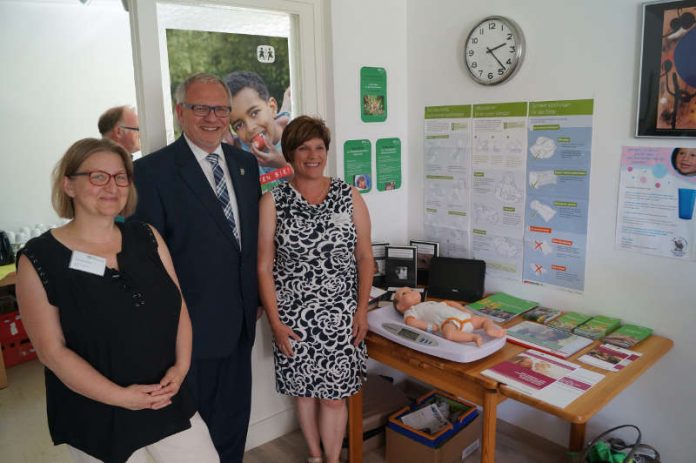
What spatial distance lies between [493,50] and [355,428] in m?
1.83

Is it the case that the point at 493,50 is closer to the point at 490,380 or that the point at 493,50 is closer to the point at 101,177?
the point at 490,380

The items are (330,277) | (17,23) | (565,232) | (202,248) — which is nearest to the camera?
(202,248)

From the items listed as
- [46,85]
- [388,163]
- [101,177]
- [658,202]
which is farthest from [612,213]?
[46,85]

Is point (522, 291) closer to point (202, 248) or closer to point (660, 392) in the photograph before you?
point (660, 392)

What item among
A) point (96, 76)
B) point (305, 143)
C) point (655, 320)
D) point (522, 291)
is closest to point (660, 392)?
point (655, 320)

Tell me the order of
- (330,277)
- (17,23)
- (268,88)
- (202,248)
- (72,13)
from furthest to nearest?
(72,13) → (17,23) → (268,88) → (330,277) → (202,248)

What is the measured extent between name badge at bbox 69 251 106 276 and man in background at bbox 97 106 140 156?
4.15ft

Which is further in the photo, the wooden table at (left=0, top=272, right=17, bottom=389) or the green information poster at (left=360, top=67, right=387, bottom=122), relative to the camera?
the wooden table at (left=0, top=272, right=17, bottom=389)

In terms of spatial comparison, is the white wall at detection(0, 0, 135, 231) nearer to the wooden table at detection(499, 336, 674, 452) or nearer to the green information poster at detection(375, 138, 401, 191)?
the green information poster at detection(375, 138, 401, 191)

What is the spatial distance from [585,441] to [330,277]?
137 centimetres

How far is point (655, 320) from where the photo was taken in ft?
6.75

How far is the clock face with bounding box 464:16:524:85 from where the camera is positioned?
233cm

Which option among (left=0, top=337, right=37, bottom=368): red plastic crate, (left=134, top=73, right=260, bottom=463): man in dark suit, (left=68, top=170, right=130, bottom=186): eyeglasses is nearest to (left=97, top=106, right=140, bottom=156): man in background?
(left=134, top=73, right=260, bottom=463): man in dark suit

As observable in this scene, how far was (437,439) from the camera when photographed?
224 centimetres
